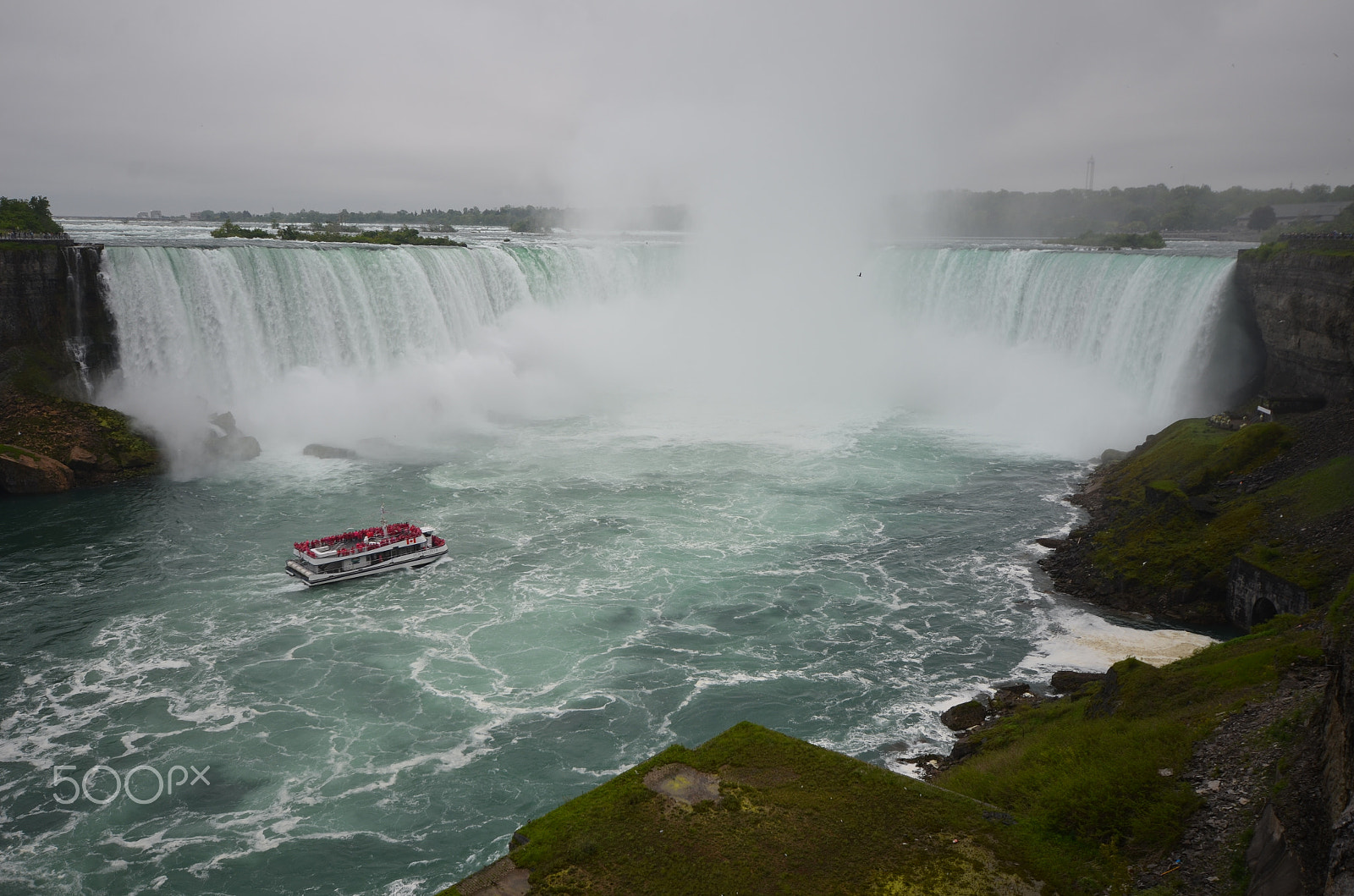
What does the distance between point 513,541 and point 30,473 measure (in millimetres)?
17525

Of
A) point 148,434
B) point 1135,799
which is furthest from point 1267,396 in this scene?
point 148,434

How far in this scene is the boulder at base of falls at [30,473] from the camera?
30.6m

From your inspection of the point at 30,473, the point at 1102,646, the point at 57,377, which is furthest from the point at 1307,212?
the point at 30,473

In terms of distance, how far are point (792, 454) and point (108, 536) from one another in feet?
77.1

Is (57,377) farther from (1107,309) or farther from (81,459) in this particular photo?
(1107,309)

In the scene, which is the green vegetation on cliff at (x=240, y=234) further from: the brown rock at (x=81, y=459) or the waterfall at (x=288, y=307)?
the brown rock at (x=81, y=459)

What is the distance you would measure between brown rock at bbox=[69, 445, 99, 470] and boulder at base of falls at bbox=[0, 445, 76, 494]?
1.39 feet

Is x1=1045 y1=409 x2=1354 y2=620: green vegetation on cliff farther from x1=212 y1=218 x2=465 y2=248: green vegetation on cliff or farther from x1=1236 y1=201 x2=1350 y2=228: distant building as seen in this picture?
x1=1236 y1=201 x2=1350 y2=228: distant building

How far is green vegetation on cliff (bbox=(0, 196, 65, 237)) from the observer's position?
43.7 meters

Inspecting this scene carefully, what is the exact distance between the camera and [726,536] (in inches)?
1067

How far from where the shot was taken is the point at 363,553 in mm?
24172

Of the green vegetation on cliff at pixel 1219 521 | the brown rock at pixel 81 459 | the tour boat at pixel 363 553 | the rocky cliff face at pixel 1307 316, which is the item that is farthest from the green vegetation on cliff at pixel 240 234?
the rocky cliff face at pixel 1307 316

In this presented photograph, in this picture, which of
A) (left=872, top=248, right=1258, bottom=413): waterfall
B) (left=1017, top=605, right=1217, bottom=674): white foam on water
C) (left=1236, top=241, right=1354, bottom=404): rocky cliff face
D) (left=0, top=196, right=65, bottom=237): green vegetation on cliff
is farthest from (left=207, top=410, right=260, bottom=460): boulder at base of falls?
(left=1236, top=241, right=1354, bottom=404): rocky cliff face

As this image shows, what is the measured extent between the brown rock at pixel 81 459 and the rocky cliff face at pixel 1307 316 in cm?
3963
